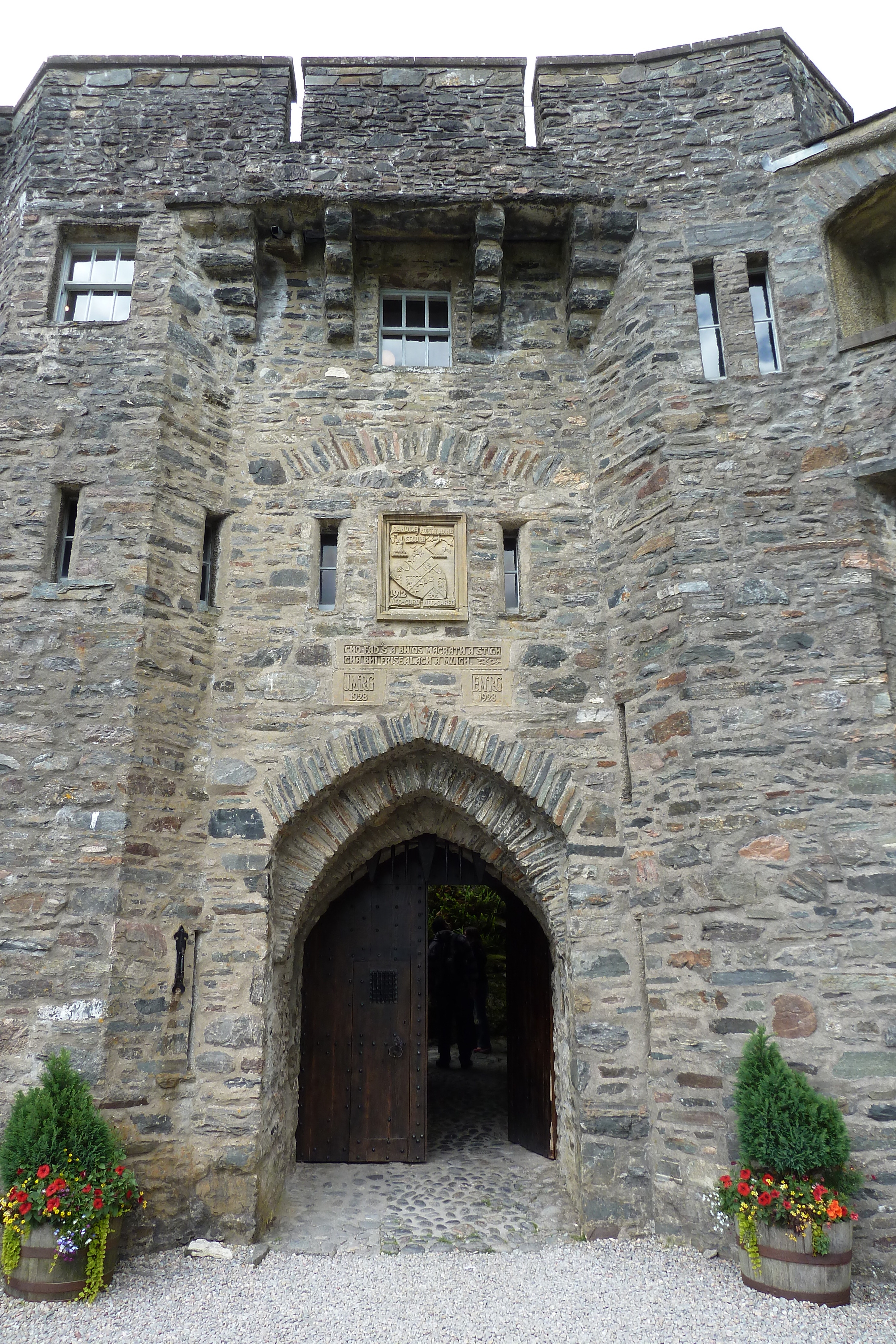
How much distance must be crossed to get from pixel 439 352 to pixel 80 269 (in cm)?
268

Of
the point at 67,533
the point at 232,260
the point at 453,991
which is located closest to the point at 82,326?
the point at 232,260

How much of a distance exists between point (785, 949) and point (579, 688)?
199 cm

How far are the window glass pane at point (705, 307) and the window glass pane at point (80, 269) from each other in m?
4.35

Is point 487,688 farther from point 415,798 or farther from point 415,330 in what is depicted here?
point 415,330

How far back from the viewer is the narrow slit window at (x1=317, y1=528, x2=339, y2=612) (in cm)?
596

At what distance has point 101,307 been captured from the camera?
617cm

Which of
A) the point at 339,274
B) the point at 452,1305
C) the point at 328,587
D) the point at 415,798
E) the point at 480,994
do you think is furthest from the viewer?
the point at 480,994

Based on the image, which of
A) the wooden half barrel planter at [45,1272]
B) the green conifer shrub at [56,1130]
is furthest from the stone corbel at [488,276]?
the wooden half barrel planter at [45,1272]

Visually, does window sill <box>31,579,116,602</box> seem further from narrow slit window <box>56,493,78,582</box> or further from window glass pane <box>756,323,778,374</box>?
window glass pane <box>756,323,778,374</box>

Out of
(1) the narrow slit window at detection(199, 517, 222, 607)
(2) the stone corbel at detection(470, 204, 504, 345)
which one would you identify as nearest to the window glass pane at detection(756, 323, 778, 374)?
(2) the stone corbel at detection(470, 204, 504, 345)

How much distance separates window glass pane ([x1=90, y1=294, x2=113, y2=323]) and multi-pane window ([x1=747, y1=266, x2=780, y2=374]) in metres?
4.48

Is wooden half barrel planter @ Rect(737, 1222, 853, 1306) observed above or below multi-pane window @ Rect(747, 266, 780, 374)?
→ below

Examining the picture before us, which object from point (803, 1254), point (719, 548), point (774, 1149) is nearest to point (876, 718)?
point (719, 548)

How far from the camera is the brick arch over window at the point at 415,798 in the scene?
546 centimetres
